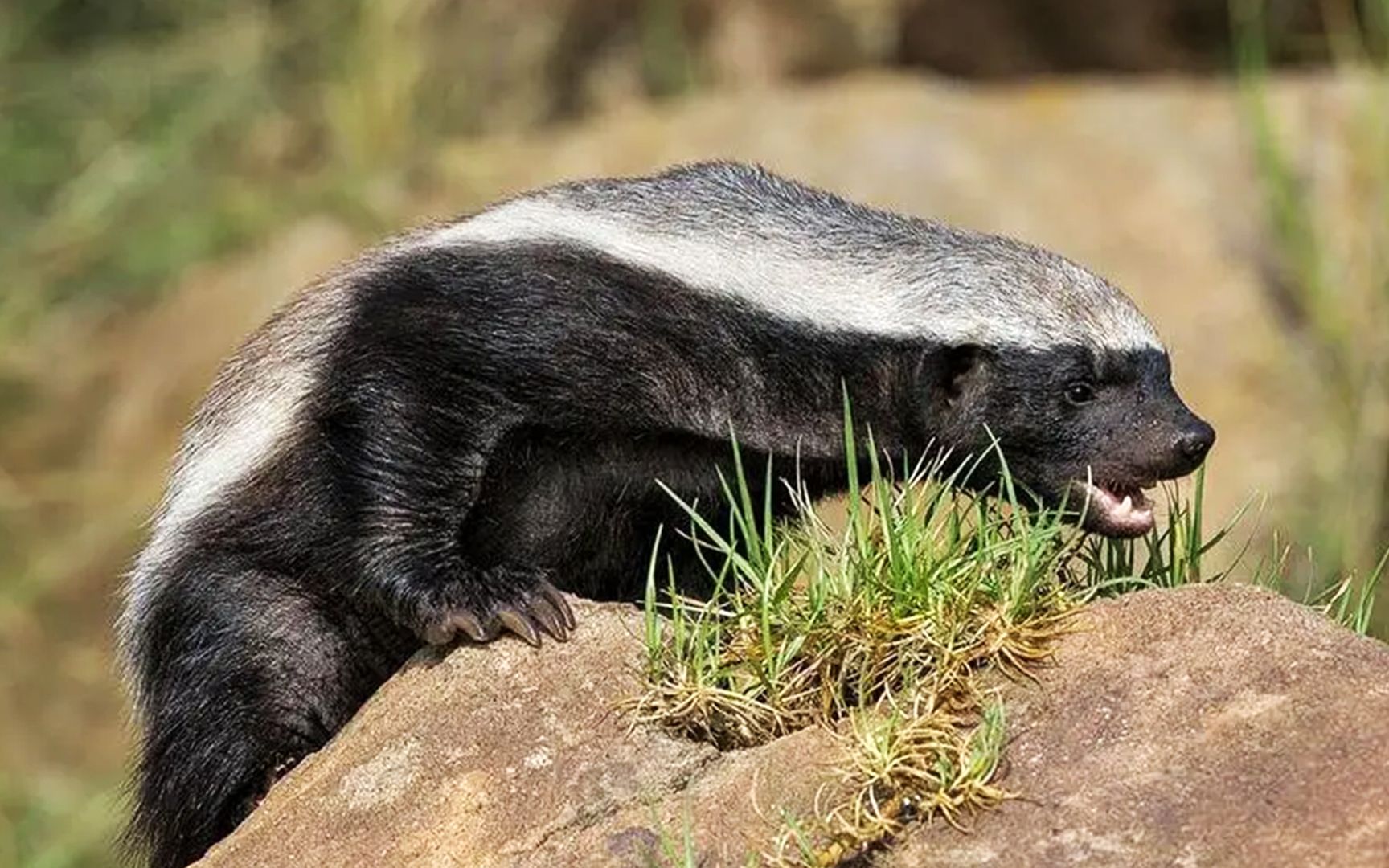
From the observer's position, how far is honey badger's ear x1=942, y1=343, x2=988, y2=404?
223 inches

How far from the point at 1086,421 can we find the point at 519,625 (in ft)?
4.89

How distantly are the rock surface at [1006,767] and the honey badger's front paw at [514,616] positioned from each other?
0.04m

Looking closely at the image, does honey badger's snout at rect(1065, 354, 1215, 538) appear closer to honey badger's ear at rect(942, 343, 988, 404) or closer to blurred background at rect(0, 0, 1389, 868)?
honey badger's ear at rect(942, 343, 988, 404)

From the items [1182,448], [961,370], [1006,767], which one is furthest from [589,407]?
[1006,767]

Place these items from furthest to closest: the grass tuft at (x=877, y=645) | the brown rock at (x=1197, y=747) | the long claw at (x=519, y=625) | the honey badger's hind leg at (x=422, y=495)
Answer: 1. the honey badger's hind leg at (x=422, y=495)
2. the long claw at (x=519, y=625)
3. the grass tuft at (x=877, y=645)
4. the brown rock at (x=1197, y=747)

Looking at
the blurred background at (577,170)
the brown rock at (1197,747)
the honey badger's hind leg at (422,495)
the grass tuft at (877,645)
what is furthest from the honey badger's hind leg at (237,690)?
the blurred background at (577,170)

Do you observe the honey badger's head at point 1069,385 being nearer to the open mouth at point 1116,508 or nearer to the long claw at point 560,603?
the open mouth at point 1116,508

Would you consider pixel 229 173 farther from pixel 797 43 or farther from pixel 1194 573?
pixel 1194 573

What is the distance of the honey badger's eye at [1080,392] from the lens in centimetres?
562

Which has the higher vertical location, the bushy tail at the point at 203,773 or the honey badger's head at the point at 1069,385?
the honey badger's head at the point at 1069,385

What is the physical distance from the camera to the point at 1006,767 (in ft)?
14.6

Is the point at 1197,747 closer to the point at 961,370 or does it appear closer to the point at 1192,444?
the point at 1192,444

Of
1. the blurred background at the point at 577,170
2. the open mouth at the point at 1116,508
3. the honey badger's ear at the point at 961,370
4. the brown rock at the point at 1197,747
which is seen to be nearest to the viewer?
the brown rock at the point at 1197,747

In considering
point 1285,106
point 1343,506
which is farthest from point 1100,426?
point 1285,106
